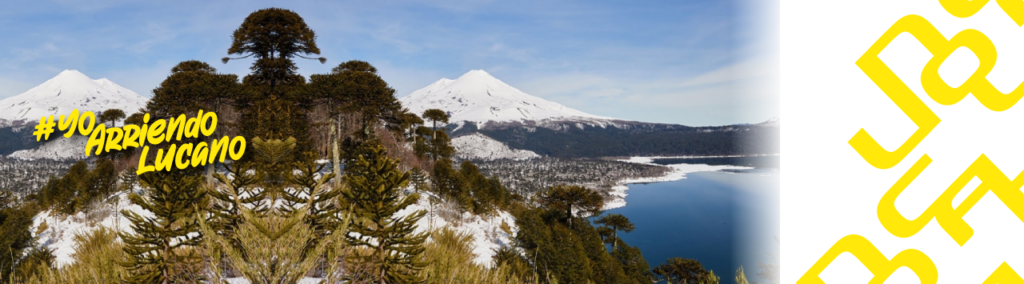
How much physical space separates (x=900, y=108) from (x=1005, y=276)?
Answer: 2.00ft

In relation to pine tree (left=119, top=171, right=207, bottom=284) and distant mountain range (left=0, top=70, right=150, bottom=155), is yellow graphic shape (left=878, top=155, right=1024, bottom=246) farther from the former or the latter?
distant mountain range (left=0, top=70, right=150, bottom=155)

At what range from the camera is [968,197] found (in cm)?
123

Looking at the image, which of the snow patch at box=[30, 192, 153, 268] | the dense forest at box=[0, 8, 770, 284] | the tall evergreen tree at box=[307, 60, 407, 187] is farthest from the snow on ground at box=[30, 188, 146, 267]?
the tall evergreen tree at box=[307, 60, 407, 187]

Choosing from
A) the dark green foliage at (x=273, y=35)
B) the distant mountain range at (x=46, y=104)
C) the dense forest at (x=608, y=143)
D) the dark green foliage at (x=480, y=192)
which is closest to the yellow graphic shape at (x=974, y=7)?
the dark green foliage at (x=273, y=35)

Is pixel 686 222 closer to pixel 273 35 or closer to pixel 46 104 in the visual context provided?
pixel 273 35

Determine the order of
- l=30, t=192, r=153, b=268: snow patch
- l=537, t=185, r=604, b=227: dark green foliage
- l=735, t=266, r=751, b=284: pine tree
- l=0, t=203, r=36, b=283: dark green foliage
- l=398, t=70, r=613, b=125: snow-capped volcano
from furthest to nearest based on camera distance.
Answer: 1. l=398, t=70, r=613, b=125: snow-capped volcano
2. l=537, t=185, r=604, b=227: dark green foliage
3. l=0, t=203, r=36, b=283: dark green foliage
4. l=30, t=192, r=153, b=268: snow patch
5. l=735, t=266, r=751, b=284: pine tree

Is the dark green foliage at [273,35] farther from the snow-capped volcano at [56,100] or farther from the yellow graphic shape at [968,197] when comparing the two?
the snow-capped volcano at [56,100]

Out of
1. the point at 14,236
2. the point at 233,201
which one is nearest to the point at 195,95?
the point at 14,236

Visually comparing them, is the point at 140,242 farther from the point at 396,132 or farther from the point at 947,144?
the point at 396,132

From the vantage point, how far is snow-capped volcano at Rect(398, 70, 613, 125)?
142m

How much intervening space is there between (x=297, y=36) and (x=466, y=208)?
5131 millimetres

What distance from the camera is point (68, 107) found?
41094mm

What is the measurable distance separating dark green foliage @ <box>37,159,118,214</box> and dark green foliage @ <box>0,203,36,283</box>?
60 cm

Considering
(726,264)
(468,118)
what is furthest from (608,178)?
(468,118)
